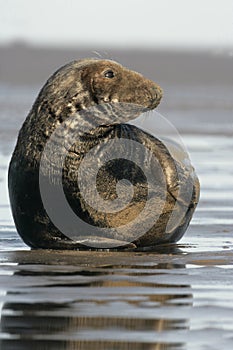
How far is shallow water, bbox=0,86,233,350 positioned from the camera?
21.4 feet

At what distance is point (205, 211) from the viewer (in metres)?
11.5

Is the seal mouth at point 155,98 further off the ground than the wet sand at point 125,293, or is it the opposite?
the seal mouth at point 155,98

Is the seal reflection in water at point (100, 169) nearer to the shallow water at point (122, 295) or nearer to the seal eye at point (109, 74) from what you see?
the seal eye at point (109, 74)

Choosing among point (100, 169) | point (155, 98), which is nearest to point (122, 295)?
point (100, 169)

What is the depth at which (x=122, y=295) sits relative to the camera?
7.56m

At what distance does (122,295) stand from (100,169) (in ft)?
6.29

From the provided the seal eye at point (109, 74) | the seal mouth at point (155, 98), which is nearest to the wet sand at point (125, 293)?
the seal mouth at point (155, 98)

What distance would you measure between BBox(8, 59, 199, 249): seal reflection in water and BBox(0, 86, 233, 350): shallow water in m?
0.20

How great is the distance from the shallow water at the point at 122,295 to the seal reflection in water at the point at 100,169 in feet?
0.65

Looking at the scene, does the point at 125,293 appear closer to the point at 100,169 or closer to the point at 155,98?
the point at 100,169

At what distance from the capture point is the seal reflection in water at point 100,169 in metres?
9.20

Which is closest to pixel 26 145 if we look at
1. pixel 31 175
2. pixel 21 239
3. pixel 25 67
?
pixel 31 175

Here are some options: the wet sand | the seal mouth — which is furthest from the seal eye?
the wet sand

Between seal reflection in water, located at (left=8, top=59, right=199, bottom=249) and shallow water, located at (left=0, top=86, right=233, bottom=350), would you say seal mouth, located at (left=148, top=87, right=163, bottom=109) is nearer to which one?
seal reflection in water, located at (left=8, top=59, right=199, bottom=249)
